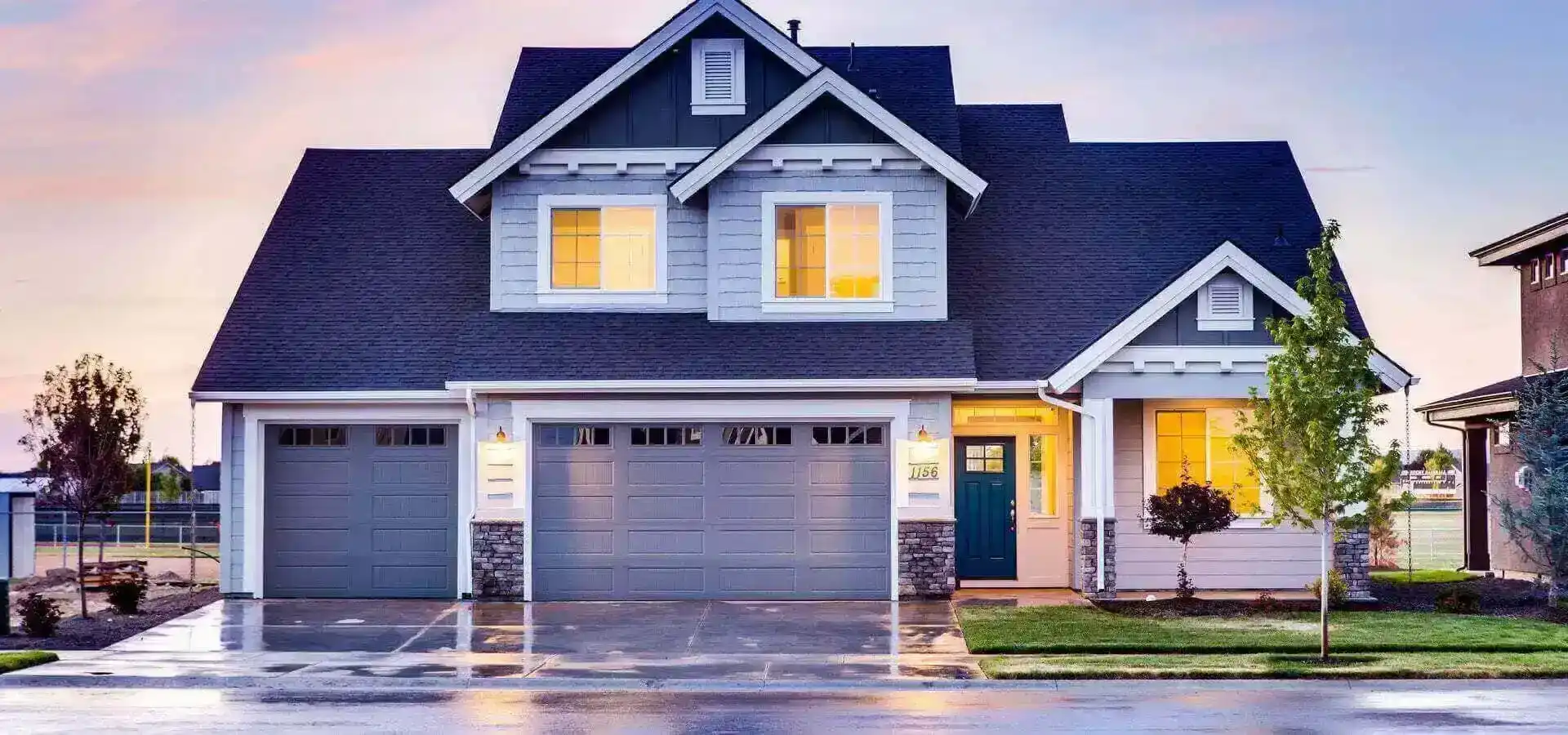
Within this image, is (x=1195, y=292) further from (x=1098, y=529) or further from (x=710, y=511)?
(x=710, y=511)

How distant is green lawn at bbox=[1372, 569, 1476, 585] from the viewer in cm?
2512

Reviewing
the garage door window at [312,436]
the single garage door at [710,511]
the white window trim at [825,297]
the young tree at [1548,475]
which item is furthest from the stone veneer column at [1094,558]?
the garage door window at [312,436]

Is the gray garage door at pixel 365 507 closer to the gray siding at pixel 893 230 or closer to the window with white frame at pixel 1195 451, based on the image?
the gray siding at pixel 893 230

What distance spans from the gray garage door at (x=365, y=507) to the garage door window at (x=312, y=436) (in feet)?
0.04

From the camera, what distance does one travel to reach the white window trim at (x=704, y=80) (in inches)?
926

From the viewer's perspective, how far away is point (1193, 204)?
25.9 meters

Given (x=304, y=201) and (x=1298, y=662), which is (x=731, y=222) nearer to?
(x=304, y=201)

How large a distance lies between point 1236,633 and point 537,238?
11.1m

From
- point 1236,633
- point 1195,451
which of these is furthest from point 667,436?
point 1236,633

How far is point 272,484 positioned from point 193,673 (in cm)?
726

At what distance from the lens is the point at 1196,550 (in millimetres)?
22984

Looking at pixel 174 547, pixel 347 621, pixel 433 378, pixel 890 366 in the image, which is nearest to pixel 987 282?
pixel 890 366

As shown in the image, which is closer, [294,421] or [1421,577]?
[294,421]

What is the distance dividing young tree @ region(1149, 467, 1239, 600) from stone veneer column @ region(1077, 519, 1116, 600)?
60cm
